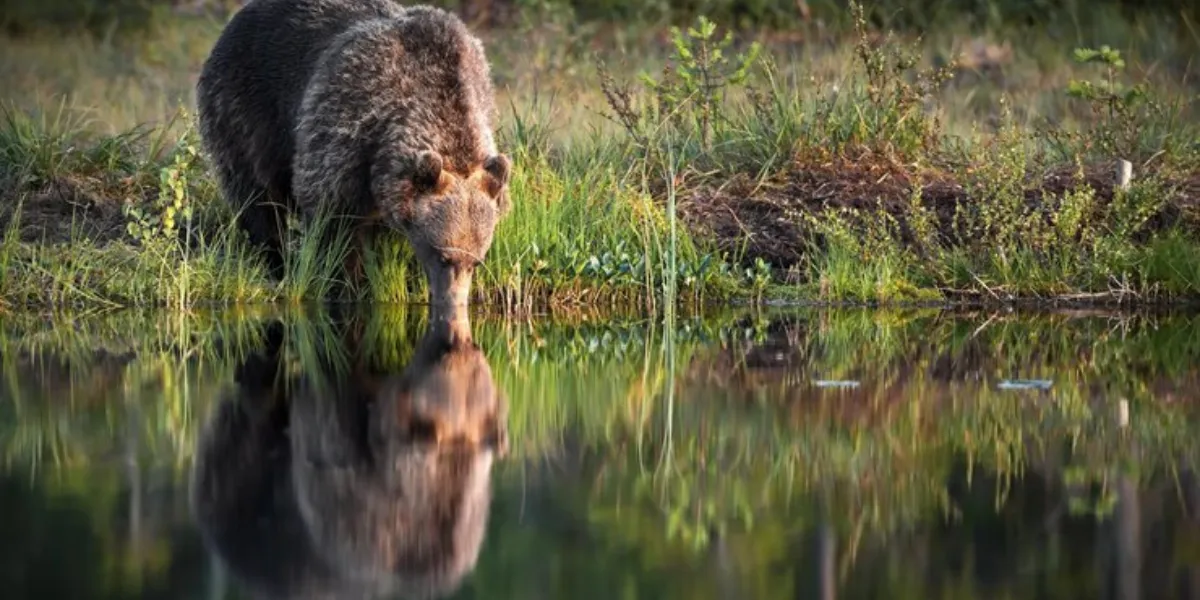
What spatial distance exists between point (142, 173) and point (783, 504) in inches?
298

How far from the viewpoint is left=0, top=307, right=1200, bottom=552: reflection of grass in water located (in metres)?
7.33

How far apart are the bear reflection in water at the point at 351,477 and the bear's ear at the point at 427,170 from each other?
1.42 m

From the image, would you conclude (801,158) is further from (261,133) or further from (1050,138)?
(261,133)

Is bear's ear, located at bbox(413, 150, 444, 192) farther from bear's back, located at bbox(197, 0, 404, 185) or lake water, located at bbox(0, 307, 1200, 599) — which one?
bear's back, located at bbox(197, 0, 404, 185)

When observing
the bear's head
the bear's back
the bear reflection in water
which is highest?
the bear's back

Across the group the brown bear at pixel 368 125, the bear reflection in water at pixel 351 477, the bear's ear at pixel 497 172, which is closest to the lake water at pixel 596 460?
the bear reflection in water at pixel 351 477

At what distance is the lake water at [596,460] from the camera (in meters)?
6.16

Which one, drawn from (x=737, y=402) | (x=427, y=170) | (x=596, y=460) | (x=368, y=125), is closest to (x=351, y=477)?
(x=596, y=460)

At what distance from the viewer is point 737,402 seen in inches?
347

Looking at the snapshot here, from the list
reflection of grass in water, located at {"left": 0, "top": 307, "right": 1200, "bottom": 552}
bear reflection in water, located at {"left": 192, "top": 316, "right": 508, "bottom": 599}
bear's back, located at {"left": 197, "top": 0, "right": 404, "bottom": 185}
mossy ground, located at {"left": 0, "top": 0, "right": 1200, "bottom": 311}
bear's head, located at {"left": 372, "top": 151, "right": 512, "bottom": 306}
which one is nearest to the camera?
bear reflection in water, located at {"left": 192, "top": 316, "right": 508, "bottom": 599}

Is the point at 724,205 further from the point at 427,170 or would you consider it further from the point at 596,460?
the point at 596,460

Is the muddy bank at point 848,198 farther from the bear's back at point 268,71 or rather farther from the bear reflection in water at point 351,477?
the bear reflection in water at point 351,477

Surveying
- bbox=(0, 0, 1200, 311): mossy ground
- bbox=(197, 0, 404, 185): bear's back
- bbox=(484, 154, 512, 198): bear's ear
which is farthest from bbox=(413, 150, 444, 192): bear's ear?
bbox=(197, 0, 404, 185): bear's back

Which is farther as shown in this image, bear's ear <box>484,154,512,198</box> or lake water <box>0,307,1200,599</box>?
bear's ear <box>484,154,512,198</box>
